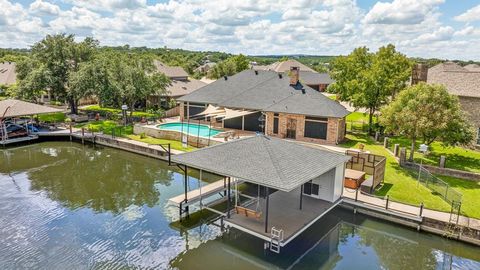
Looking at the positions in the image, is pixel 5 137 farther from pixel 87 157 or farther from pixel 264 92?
pixel 264 92

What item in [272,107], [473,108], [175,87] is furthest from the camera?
[175,87]

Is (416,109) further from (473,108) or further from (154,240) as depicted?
(154,240)

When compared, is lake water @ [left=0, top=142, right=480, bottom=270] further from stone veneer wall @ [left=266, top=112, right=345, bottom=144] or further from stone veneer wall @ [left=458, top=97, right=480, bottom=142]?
stone veneer wall @ [left=458, top=97, right=480, bottom=142]

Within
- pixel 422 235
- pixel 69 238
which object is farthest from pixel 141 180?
pixel 422 235

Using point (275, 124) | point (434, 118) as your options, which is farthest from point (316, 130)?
point (434, 118)

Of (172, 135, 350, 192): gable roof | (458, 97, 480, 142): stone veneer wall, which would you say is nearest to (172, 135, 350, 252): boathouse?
(172, 135, 350, 192): gable roof

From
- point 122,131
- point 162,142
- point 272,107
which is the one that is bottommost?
point 162,142
